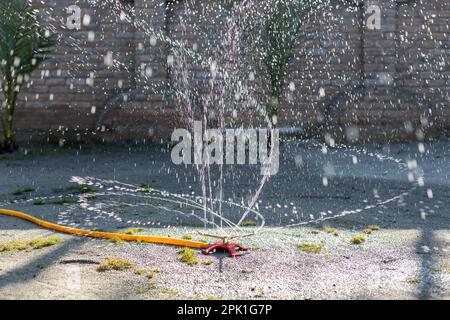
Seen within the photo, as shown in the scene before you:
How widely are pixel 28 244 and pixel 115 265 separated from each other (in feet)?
2.98

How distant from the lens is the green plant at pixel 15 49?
10.0 metres

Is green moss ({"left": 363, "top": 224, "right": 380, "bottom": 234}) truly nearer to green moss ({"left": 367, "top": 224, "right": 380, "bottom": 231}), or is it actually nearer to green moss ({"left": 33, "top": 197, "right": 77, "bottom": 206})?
green moss ({"left": 367, "top": 224, "right": 380, "bottom": 231})

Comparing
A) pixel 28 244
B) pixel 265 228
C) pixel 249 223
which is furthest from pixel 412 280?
pixel 28 244

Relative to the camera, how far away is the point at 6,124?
10.6 meters

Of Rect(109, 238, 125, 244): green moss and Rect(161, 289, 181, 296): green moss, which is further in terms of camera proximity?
Rect(109, 238, 125, 244): green moss

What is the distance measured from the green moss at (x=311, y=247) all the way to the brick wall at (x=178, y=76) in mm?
6269

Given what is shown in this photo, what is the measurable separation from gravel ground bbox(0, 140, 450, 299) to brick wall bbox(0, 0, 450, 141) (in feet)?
3.93

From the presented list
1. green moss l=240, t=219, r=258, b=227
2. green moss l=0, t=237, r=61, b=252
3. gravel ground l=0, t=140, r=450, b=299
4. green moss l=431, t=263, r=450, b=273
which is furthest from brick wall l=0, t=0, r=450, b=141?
green moss l=431, t=263, r=450, b=273

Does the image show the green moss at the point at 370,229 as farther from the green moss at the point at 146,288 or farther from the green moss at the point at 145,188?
the green moss at the point at 145,188

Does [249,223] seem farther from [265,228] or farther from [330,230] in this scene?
[330,230]

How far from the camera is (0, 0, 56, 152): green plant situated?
1000 cm

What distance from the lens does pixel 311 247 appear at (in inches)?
179

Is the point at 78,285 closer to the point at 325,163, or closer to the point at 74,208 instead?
the point at 74,208
